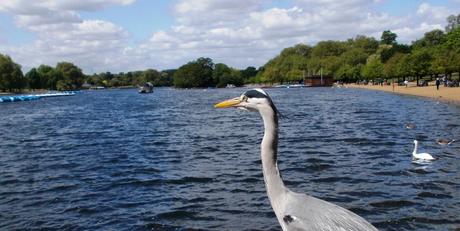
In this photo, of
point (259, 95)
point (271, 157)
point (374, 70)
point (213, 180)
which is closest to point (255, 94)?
point (259, 95)

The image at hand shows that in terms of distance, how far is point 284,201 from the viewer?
7012mm

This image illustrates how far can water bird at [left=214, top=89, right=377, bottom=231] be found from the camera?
6.53 metres

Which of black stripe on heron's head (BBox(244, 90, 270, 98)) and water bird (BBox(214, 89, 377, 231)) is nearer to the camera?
water bird (BBox(214, 89, 377, 231))

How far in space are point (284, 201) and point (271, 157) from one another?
0.64 metres

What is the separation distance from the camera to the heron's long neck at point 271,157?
7.05 m

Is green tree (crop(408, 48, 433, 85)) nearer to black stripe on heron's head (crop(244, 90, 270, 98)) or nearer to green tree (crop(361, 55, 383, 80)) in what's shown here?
green tree (crop(361, 55, 383, 80))

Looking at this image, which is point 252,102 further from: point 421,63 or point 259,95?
point 421,63

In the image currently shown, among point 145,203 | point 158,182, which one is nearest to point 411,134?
point 158,182

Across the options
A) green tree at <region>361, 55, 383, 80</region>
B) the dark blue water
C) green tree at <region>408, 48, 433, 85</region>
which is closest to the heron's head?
the dark blue water

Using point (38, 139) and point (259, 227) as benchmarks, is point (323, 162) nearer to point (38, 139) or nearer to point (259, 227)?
point (259, 227)

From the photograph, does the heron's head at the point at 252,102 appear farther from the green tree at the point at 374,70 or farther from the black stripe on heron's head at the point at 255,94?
the green tree at the point at 374,70

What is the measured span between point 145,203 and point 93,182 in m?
4.55

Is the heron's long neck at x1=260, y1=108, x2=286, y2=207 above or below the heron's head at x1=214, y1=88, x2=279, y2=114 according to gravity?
below

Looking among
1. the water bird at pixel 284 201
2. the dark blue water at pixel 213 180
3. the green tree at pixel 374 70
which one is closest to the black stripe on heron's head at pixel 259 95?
the water bird at pixel 284 201
